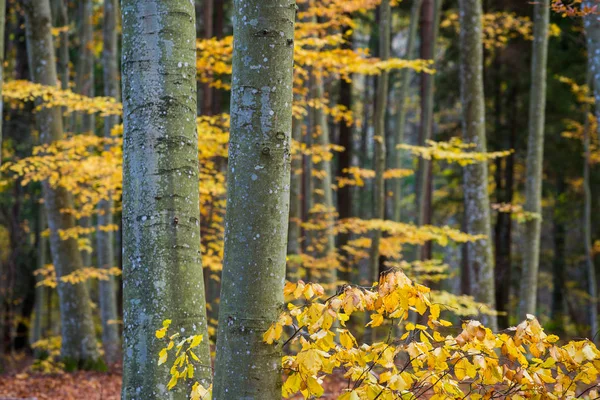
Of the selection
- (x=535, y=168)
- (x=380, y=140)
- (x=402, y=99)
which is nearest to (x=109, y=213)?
(x=380, y=140)

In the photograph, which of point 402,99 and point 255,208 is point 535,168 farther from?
point 255,208

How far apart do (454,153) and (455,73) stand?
9.57 meters

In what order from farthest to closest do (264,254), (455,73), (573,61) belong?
(455,73)
(573,61)
(264,254)

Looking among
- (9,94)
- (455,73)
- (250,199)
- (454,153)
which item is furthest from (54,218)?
(455,73)

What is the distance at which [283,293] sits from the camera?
9.14ft

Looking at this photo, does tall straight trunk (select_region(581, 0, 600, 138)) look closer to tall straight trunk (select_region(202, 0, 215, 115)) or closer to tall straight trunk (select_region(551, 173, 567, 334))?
tall straight trunk (select_region(202, 0, 215, 115))

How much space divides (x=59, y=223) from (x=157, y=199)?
7194 millimetres

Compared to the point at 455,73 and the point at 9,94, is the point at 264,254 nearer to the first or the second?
the point at 9,94

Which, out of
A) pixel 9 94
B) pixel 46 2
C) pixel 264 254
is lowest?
pixel 264 254

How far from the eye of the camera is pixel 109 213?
1189 cm

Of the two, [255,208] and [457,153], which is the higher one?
[457,153]

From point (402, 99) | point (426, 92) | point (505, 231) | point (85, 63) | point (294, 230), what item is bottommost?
point (505, 231)

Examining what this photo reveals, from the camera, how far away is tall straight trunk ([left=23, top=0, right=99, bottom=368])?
9492 mm

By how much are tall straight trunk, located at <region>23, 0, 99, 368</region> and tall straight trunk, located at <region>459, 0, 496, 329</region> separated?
21.0 ft
